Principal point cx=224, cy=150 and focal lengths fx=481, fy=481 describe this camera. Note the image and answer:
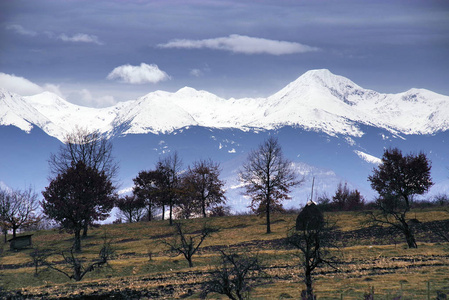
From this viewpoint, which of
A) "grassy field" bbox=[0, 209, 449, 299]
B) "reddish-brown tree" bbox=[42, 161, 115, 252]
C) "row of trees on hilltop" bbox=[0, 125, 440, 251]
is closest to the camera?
"grassy field" bbox=[0, 209, 449, 299]

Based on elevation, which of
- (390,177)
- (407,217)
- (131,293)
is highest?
(390,177)

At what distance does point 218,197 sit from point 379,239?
164 ft

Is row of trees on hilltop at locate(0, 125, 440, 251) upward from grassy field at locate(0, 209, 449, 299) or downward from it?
upward

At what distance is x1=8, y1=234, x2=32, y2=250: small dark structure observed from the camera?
7488cm

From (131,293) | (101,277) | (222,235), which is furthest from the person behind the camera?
(222,235)

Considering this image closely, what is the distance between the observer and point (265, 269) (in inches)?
1721

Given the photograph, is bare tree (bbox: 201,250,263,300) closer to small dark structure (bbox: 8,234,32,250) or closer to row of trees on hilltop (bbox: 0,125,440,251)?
row of trees on hilltop (bbox: 0,125,440,251)

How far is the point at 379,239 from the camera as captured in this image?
196 feet

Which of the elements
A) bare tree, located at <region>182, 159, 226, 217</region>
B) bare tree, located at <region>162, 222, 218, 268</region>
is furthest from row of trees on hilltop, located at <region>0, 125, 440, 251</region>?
bare tree, located at <region>162, 222, 218, 268</region>

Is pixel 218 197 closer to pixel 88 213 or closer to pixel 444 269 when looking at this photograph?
pixel 88 213

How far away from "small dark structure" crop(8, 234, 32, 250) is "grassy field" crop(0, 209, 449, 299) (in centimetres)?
159

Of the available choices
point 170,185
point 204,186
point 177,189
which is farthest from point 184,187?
point 204,186

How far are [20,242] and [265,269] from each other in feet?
157

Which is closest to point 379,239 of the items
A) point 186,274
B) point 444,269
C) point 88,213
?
point 444,269
